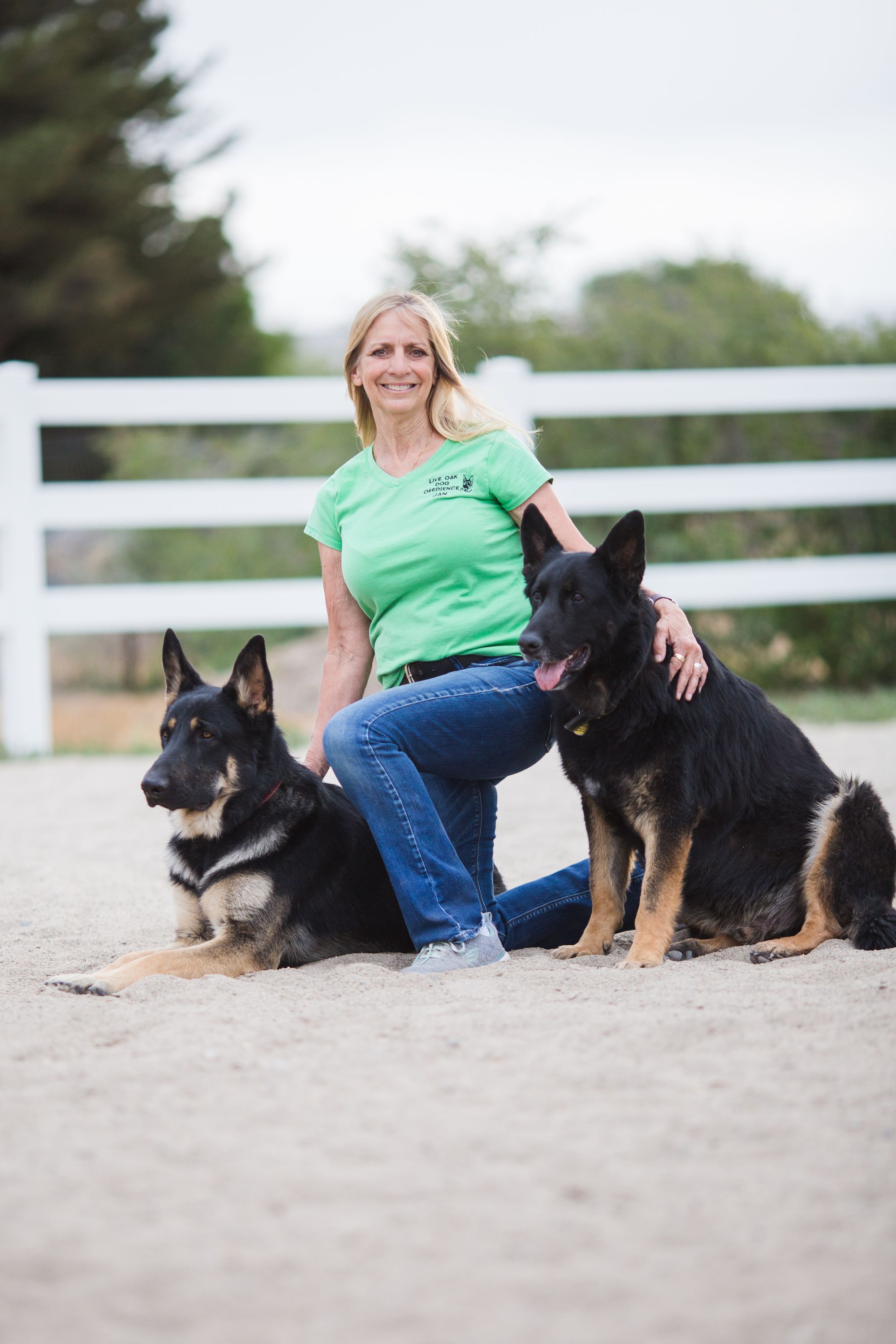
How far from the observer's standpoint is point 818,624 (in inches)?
385

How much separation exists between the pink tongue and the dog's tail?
0.95 m

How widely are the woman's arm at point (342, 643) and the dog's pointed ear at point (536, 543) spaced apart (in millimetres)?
747

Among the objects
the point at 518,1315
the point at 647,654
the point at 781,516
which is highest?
the point at 781,516

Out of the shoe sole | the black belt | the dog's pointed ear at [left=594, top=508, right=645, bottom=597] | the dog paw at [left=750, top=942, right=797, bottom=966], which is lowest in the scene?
the dog paw at [left=750, top=942, right=797, bottom=966]

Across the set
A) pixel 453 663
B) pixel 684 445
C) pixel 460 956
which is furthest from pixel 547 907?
pixel 684 445

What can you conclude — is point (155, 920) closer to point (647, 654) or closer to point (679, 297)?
point (647, 654)

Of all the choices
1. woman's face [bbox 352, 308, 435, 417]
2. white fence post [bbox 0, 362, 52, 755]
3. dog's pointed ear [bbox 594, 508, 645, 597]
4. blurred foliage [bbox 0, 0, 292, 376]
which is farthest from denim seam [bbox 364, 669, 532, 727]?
blurred foliage [bbox 0, 0, 292, 376]

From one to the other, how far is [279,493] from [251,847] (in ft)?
16.3

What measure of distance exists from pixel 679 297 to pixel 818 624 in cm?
588

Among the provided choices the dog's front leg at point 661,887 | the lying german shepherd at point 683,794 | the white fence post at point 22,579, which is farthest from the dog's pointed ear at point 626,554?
the white fence post at point 22,579

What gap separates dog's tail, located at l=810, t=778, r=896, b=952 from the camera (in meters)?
3.63

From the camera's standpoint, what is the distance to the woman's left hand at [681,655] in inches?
141

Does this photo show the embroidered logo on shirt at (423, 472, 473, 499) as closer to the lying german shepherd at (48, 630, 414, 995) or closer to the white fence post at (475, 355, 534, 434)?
the lying german shepherd at (48, 630, 414, 995)

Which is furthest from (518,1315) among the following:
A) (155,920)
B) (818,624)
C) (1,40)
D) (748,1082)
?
(1,40)
